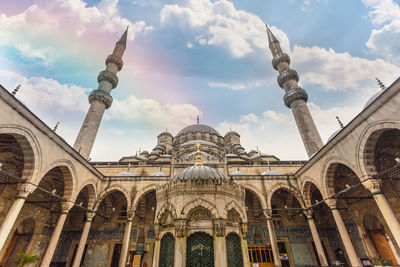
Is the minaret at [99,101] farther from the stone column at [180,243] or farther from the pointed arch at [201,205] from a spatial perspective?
the stone column at [180,243]

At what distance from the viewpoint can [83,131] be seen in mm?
19062

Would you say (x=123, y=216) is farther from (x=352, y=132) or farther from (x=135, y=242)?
(x=352, y=132)

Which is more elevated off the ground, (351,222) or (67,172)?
(67,172)

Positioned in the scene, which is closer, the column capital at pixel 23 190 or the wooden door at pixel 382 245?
the column capital at pixel 23 190

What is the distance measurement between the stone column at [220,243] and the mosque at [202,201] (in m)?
0.02

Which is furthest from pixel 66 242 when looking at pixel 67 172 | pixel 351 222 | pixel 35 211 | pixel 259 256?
pixel 351 222

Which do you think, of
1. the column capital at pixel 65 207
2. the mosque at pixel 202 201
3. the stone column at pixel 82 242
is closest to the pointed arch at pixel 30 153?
the mosque at pixel 202 201

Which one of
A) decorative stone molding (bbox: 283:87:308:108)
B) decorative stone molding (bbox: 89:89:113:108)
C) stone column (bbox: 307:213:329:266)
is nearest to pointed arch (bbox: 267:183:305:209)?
stone column (bbox: 307:213:329:266)

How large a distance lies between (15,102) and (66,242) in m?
12.5

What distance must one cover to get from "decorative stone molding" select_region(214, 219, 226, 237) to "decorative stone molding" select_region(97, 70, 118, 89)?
23158 millimetres

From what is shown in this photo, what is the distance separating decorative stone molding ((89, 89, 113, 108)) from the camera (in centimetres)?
2139

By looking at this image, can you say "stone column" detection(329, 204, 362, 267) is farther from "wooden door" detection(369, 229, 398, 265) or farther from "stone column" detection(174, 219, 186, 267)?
"stone column" detection(174, 219, 186, 267)

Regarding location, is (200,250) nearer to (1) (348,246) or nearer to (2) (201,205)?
(2) (201,205)

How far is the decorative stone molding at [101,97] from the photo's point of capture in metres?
21.4
